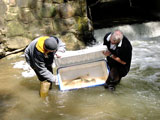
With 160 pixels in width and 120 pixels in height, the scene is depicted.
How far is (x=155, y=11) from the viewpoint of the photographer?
11.0 meters

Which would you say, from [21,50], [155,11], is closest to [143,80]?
[21,50]

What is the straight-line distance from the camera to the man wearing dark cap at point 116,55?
3930 millimetres

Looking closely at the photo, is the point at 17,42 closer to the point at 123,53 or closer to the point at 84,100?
the point at 84,100

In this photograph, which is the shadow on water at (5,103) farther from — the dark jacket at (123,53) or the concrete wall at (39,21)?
the concrete wall at (39,21)

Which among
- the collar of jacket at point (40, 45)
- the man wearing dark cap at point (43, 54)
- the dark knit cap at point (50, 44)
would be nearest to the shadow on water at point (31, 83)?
the man wearing dark cap at point (43, 54)

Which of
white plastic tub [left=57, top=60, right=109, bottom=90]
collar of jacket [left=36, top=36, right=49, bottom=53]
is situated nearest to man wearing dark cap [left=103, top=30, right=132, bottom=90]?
white plastic tub [left=57, top=60, right=109, bottom=90]

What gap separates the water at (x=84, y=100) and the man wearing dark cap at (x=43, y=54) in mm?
551

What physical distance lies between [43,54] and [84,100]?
4.21 feet

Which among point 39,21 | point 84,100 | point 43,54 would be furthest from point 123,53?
point 39,21

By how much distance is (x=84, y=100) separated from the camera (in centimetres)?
446

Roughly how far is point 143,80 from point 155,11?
22.0 feet

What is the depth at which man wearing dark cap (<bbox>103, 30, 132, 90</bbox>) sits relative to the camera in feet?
12.9

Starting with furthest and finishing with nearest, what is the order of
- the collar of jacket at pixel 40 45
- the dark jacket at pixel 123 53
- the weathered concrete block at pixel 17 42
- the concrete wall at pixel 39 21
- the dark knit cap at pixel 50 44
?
the weathered concrete block at pixel 17 42 → the concrete wall at pixel 39 21 → the dark jacket at pixel 123 53 → the collar of jacket at pixel 40 45 → the dark knit cap at pixel 50 44

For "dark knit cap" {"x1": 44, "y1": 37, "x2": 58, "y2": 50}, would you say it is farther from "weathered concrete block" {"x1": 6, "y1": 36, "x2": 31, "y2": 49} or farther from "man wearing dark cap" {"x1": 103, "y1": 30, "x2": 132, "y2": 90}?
"weathered concrete block" {"x1": 6, "y1": 36, "x2": 31, "y2": 49}
